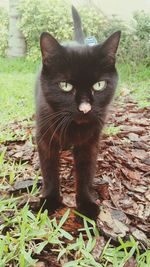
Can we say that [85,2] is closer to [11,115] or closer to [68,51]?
[11,115]

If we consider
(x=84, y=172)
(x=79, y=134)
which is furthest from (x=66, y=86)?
(x=84, y=172)

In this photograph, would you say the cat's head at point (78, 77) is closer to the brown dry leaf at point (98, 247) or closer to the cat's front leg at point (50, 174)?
the cat's front leg at point (50, 174)

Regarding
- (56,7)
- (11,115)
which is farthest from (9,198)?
(56,7)

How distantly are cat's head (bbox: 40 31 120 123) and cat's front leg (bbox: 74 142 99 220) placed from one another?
24cm

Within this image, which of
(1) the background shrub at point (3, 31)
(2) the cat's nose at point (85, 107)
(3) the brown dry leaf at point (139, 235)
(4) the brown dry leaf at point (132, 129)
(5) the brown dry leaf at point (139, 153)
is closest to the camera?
(2) the cat's nose at point (85, 107)

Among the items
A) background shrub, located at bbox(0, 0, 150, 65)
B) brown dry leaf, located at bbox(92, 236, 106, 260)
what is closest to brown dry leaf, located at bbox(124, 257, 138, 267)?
brown dry leaf, located at bbox(92, 236, 106, 260)

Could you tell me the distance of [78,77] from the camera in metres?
1.75

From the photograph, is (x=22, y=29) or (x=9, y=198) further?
(x=22, y=29)

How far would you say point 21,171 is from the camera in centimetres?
232

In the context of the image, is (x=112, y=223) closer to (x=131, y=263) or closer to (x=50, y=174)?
(x=131, y=263)

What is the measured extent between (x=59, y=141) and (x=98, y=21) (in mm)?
6813

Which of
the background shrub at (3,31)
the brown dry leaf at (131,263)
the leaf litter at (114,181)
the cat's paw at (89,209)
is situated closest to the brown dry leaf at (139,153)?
the leaf litter at (114,181)

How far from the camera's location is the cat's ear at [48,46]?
179 cm

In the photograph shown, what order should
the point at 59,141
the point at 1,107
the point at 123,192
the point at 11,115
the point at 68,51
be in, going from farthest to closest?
the point at 1,107 < the point at 11,115 < the point at 123,192 < the point at 59,141 < the point at 68,51
